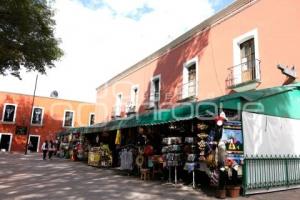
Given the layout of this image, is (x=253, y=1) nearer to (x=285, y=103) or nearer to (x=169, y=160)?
(x=285, y=103)

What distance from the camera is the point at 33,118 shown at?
31.9 m

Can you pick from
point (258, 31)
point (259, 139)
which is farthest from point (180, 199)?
point (258, 31)

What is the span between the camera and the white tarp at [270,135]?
311 inches

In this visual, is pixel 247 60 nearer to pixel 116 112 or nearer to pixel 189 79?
pixel 189 79

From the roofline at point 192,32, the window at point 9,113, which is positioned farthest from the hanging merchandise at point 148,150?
the window at point 9,113

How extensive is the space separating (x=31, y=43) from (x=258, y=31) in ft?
33.6

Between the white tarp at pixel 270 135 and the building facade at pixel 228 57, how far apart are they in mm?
1536

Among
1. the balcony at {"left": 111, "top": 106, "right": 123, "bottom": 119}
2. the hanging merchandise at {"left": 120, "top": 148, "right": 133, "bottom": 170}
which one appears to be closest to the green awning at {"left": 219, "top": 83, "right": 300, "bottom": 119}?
the hanging merchandise at {"left": 120, "top": 148, "right": 133, "bottom": 170}

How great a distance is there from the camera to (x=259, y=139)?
26.8 ft

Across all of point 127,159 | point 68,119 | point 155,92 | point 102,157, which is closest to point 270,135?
point 127,159

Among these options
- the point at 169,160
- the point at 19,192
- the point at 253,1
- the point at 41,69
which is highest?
the point at 253,1

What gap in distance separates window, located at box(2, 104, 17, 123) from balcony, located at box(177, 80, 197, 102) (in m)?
22.9

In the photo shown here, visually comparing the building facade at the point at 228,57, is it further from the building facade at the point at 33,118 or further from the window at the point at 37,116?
the window at the point at 37,116

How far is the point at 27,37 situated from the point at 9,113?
783 inches
